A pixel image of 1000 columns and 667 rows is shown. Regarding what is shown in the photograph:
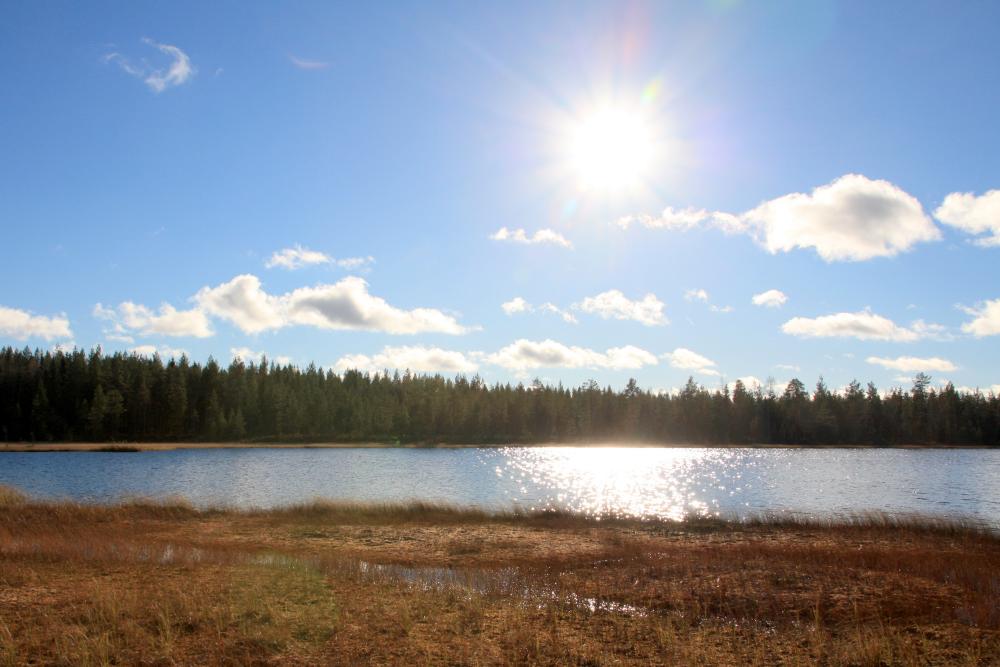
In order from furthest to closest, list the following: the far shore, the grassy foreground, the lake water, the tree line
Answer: the tree line → the far shore → the lake water → the grassy foreground

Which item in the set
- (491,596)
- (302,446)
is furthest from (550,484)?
(302,446)

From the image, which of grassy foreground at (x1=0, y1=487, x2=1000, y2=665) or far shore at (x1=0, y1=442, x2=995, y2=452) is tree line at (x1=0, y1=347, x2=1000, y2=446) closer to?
far shore at (x1=0, y1=442, x2=995, y2=452)

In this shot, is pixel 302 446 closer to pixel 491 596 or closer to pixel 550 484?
pixel 550 484

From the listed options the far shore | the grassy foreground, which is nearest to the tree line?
the far shore

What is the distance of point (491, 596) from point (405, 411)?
145 meters

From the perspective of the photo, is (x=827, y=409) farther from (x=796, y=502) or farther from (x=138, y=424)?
(x=138, y=424)

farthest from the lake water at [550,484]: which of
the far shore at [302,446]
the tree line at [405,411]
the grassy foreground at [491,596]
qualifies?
the tree line at [405,411]

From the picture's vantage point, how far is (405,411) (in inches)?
6309

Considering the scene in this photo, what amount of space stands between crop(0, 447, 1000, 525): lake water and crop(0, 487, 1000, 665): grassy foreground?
1260cm

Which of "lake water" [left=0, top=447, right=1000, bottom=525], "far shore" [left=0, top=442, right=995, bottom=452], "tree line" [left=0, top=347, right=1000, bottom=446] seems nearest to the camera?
"lake water" [left=0, top=447, right=1000, bottom=525]

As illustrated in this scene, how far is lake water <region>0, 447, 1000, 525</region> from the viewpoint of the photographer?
45.9 m

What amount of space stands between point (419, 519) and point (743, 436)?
146921 millimetres

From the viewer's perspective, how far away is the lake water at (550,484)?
4588cm

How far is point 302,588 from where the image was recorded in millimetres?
17656
